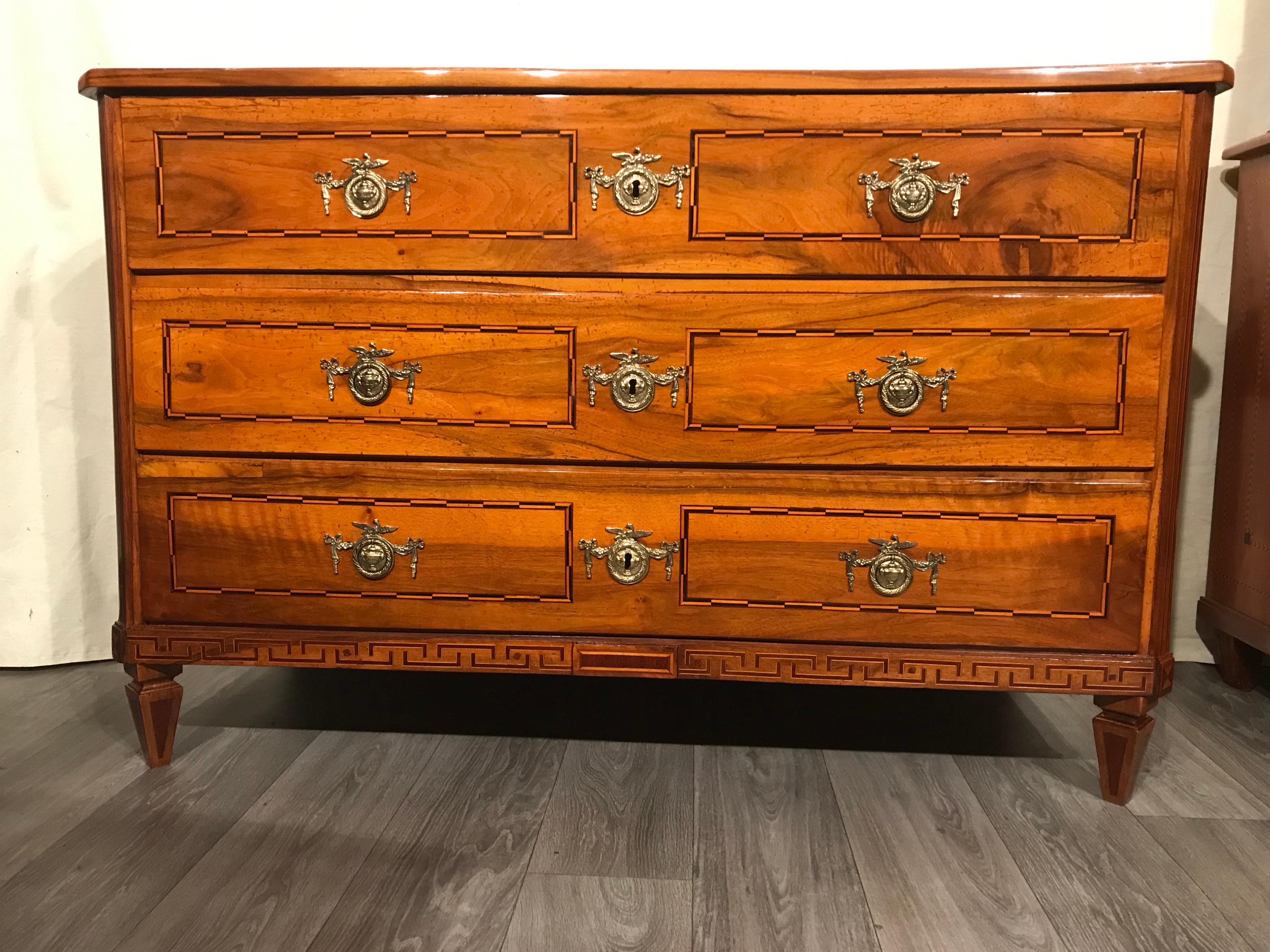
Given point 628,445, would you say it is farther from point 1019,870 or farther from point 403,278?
point 1019,870

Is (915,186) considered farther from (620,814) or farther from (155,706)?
(155,706)

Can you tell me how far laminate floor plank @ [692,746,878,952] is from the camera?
40.4 inches

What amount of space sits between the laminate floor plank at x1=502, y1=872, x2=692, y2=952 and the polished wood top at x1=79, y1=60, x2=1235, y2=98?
0.98 meters

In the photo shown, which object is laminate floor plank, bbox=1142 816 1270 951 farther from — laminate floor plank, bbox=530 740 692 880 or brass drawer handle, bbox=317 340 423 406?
brass drawer handle, bbox=317 340 423 406

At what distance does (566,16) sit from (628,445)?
1.03m

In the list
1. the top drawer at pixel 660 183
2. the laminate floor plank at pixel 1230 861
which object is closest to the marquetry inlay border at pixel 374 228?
the top drawer at pixel 660 183

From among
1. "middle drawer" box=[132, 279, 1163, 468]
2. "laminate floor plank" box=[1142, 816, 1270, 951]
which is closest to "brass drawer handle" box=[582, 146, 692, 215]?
"middle drawer" box=[132, 279, 1163, 468]

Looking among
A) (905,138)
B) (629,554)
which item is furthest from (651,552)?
(905,138)

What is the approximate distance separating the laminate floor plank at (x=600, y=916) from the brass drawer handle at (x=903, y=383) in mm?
655

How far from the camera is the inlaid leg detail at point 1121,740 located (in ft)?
4.21

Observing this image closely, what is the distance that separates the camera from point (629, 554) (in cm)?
127

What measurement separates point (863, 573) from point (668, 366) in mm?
383

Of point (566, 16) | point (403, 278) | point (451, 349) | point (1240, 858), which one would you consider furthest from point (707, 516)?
point (566, 16)

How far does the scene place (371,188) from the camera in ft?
4.03
